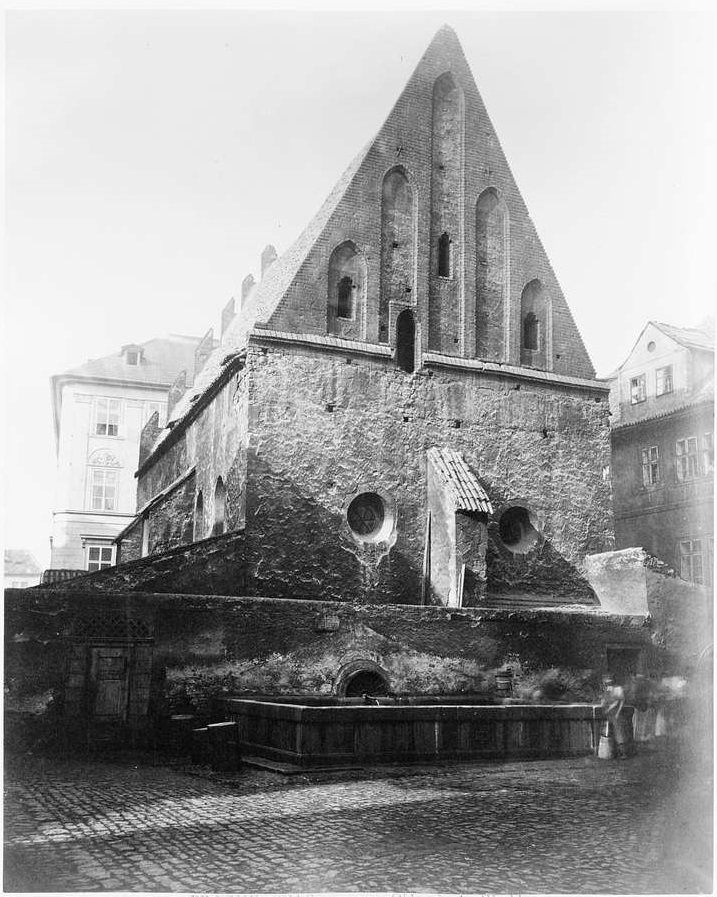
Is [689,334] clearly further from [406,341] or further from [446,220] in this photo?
[446,220]

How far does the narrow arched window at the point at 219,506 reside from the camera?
887 inches

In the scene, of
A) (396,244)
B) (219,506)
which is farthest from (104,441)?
(396,244)

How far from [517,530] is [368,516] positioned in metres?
3.89

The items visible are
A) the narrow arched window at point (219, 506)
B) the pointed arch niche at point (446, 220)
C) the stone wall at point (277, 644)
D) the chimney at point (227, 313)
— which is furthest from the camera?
the chimney at point (227, 313)

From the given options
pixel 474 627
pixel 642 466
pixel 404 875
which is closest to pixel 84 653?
pixel 474 627

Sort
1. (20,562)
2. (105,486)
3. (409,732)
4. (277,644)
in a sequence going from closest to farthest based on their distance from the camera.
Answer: (409,732)
(20,562)
(277,644)
(105,486)

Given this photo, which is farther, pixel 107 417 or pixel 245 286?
pixel 245 286

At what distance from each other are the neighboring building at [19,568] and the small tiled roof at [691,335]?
31.5 feet

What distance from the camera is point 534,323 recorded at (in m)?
23.5

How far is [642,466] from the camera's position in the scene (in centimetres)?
2778

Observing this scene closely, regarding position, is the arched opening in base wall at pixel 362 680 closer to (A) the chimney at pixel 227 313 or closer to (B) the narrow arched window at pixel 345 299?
(B) the narrow arched window at pixel 345 299

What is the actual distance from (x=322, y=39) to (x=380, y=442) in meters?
11.1

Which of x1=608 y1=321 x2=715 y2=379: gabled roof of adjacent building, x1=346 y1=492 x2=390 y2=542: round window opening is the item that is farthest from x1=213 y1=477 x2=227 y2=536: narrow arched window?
x1=608 y1=321 x2=715 y2=379: gabled roof of adjacent building

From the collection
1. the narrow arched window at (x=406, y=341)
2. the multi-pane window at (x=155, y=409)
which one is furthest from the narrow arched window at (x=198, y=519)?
the multi-pane window at (x=155, y=409)
